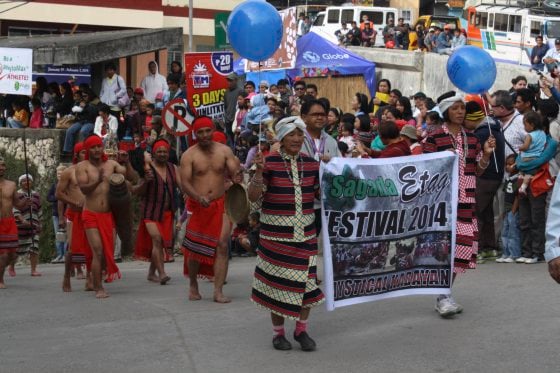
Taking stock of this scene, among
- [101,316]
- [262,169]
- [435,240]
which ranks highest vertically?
[262,169]

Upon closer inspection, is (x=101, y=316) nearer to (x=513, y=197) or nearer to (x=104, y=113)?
(x=513, y=197)

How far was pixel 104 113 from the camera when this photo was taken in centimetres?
1877

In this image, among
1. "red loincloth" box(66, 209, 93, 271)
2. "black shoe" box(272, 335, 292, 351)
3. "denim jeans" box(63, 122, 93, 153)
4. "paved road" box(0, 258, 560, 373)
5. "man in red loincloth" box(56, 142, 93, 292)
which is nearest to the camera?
"paved road" box(0, 258, 560, 373)

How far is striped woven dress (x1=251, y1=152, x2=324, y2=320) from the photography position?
26.2ft

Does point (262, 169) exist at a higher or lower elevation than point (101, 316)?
higher

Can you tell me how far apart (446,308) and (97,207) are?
13.9ft

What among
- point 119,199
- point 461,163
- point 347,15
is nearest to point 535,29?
point 347,15

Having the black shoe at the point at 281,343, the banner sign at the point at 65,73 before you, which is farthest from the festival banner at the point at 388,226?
the banner sign at the point at 65,73

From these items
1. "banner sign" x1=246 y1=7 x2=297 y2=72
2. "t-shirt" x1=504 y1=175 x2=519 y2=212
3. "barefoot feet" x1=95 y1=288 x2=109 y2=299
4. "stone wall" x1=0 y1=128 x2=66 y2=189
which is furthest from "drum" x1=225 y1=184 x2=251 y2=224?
"banner sign" x1=246 y1=7 x2=297 y2=72

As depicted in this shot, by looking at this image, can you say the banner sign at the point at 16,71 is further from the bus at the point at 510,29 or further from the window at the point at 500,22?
the window at the point at 500,22

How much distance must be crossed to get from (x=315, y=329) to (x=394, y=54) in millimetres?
24693

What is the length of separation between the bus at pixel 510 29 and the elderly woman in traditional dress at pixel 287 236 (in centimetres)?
2425

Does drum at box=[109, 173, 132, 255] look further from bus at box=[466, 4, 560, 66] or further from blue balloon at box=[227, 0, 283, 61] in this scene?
bus at box=[466, 4, 560, 66]

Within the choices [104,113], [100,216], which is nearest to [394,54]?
[104,113]
